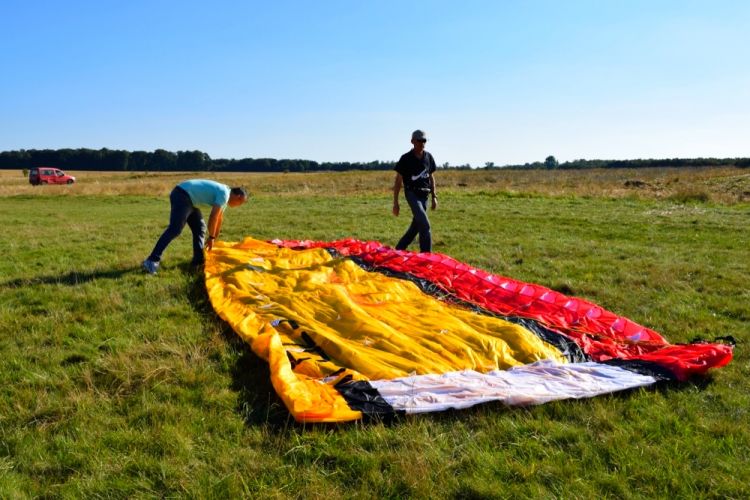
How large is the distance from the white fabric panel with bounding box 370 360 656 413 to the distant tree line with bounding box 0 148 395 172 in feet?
282

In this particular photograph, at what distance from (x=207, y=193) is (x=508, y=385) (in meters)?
4.81

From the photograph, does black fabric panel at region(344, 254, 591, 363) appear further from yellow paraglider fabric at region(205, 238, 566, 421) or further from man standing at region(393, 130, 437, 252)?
man standing at region(393, 130, 437, 252)

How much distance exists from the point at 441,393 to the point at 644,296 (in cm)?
396

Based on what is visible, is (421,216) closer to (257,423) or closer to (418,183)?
(418,183)

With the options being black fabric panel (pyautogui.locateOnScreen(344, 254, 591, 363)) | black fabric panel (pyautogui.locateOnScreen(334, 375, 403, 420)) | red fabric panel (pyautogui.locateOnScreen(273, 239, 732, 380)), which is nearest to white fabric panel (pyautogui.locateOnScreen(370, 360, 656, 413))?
black fabric panel (pyautogui.locateOnScreen(334, 375, 403, 420))

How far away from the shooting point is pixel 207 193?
6.94 m

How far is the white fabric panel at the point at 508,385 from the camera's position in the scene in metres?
3.32

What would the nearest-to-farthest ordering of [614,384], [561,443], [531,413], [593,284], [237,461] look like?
1. [237,461]
2. [561,443]
3. [531,413]
4. [614,384]
5. [593,284]

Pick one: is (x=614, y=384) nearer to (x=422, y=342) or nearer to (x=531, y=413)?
(x=531, y=413)

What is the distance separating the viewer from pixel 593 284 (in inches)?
272

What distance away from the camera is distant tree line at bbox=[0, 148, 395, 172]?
9112cm

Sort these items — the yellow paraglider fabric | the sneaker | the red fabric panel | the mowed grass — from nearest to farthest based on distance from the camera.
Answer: the mowed grass, the yellow paraglider fabric, the red fabric panel, the sneaker

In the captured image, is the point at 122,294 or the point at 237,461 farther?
the point at 122,294

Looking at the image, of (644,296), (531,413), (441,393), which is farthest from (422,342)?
(644,296)
